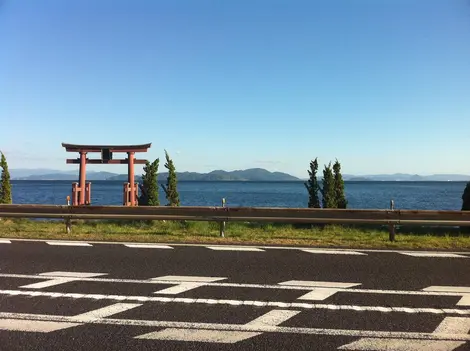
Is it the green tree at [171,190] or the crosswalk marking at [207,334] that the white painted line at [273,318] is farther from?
the green tree at [171,190]

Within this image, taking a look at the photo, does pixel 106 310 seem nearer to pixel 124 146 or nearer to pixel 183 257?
pixel 183 257

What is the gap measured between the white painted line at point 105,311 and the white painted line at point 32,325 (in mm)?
198

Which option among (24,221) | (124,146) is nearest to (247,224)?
(24,221)

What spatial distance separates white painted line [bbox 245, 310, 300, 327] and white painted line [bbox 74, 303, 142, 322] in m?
1.53

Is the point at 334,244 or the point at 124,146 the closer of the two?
the point at 334,244

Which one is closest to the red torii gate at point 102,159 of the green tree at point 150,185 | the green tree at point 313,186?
the green tree at point 150,185

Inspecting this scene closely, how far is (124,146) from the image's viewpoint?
25.4 metres

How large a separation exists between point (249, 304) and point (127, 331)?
156 cm

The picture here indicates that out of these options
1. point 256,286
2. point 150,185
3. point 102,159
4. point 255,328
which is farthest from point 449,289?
point 102,159

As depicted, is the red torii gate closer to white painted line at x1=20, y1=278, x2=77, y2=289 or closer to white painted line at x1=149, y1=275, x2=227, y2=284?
white painted line at x1=20, y1=278, x2=77, y2=289

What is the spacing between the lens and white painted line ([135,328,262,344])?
4.19 metres

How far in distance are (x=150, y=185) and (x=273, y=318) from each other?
741 inches

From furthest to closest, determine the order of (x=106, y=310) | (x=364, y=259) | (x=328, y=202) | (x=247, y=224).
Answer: (x=328, y=202) < (x=247, y=224) < (x=364, y=259) < (x=106, y=310)

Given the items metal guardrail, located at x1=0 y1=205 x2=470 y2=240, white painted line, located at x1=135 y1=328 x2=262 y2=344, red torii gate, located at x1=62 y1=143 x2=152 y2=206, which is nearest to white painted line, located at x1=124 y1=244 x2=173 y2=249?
metal guardrail, located at x1=0 y1=205 x2=470 y2=240
